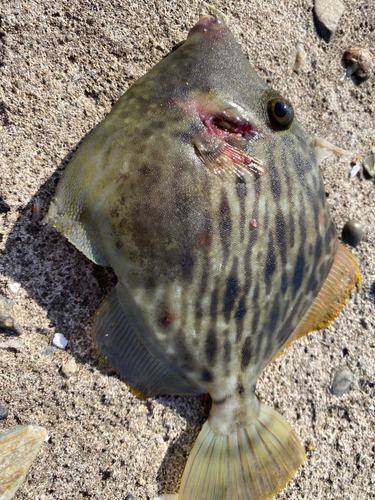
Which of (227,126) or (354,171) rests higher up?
(227,126)

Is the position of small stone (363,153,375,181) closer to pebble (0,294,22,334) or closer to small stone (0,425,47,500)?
pebble (0,294,22,334)

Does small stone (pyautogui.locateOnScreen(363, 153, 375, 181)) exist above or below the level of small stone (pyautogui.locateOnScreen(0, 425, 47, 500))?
above

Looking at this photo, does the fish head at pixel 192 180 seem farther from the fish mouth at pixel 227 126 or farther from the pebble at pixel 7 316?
the pebble at pixel 7 316

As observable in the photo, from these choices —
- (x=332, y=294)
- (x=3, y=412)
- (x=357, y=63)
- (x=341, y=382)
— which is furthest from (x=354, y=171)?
(x=3, y=412)

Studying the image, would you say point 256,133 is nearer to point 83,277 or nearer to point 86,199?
point 86,199

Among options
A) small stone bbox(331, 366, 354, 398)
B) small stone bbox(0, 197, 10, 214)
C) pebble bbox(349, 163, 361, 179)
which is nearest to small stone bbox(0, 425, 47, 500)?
small stone bbox(0, 197, 10, 214)

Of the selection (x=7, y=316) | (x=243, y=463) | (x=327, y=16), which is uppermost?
(x=327, y=16)

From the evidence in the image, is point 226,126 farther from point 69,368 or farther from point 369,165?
point 369,165
